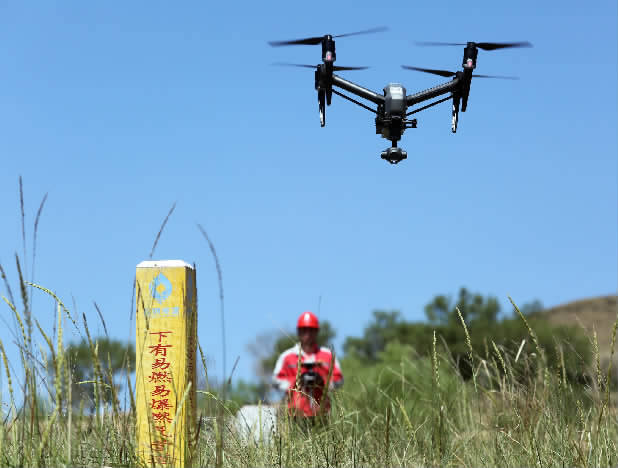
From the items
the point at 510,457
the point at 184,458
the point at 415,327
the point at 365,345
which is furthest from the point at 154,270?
the point at 365,345

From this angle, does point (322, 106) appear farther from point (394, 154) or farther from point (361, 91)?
point (394, 154)

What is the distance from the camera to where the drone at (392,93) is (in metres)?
7.70

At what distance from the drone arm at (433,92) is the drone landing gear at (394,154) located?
608 mm

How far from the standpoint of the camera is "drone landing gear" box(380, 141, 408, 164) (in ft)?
24.7

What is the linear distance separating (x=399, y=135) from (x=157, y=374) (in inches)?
180

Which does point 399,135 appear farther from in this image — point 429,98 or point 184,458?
point 184,458

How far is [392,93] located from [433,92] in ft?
1.98

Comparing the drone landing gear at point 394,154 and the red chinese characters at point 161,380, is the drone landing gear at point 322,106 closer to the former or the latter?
the drone landing gear at point 394,154

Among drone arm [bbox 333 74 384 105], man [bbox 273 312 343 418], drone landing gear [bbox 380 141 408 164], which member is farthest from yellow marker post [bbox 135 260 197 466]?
man [bbox 273 312 343 418]

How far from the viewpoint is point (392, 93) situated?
7.71 m

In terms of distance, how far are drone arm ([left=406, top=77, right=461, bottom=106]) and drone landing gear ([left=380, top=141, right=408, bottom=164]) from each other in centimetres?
61

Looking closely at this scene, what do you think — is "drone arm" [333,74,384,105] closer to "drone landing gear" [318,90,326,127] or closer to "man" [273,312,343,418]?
"drone landing gear" [318,90,326,127]

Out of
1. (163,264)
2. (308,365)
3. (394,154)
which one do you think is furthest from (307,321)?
(163,264)

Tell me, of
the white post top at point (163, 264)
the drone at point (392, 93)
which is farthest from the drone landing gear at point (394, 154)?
the white post top at point (163, 264)
